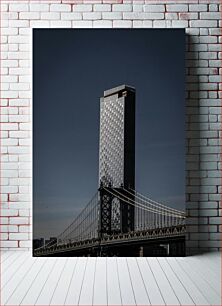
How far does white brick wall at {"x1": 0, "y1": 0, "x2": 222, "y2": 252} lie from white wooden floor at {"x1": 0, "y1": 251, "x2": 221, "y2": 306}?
35 cm

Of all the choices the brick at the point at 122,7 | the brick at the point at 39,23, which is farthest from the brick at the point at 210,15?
the brick at the point at 39,23

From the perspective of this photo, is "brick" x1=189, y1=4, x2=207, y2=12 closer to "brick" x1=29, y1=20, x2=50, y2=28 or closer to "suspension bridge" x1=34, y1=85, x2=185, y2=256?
"suspension bridge" x1=34, y1=85, x2=185, y2=256

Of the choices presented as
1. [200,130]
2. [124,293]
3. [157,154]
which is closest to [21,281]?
[124,293]

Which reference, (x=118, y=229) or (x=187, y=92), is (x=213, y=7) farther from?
(x=118, y=229)

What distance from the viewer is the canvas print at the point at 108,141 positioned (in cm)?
595

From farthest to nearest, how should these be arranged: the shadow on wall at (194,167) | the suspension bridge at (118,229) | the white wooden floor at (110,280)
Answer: the shadow on wall at (194,167)
the suspension bridge at (118,229)
the white wooden floor at (110,280)

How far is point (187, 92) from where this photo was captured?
6.14 metres

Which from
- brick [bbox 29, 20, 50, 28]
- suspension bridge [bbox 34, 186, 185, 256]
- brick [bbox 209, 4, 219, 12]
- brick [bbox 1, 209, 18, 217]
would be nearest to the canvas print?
suspension bridge [bbox 34, 186, 185, 256]

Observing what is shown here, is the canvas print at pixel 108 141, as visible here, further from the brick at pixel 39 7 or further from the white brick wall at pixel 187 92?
the brick at pixel 39 7

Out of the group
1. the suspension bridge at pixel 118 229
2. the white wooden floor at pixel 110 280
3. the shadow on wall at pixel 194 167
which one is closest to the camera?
the white wooden floor at pixel 110 280

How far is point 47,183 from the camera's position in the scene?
237 inches

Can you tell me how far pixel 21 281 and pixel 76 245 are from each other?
3.82 ft

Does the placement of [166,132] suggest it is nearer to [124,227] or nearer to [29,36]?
[124,227]

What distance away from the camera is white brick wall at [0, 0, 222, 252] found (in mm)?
6102
